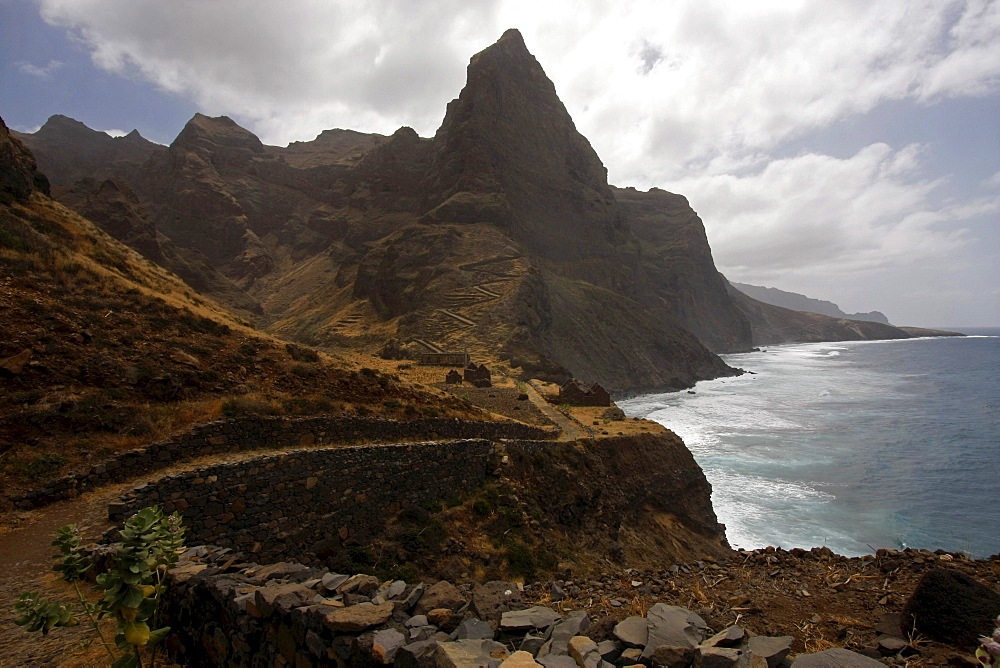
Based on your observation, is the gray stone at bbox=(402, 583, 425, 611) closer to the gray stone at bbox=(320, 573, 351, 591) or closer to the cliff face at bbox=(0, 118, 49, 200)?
the gray stone at bbox=(320, 573, 351, 591)

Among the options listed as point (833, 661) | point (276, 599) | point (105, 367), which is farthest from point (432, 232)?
point (833, 661)

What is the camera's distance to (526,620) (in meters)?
4.72

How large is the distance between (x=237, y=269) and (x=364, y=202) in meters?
35.7

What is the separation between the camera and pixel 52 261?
13.9 m

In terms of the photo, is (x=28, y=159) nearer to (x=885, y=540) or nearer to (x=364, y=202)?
(x=885, y=540)

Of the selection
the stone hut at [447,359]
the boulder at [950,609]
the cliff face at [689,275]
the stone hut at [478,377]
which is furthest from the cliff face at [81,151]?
the cliff face at [689,275]

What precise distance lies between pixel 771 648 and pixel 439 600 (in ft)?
10.3

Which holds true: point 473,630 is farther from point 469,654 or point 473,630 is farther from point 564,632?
point 564,632

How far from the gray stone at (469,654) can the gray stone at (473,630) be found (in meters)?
0.15

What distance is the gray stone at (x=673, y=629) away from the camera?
4129 mm

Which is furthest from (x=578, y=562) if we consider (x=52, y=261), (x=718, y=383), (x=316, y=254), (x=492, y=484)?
(x=316, y=254)

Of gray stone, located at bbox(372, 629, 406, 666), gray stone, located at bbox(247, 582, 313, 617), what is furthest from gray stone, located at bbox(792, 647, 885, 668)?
gray stone, located at bbox(247, 582, 313, 617)

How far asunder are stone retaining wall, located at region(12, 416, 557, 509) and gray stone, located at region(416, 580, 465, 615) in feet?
25.4

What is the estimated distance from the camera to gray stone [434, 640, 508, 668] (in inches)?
145
